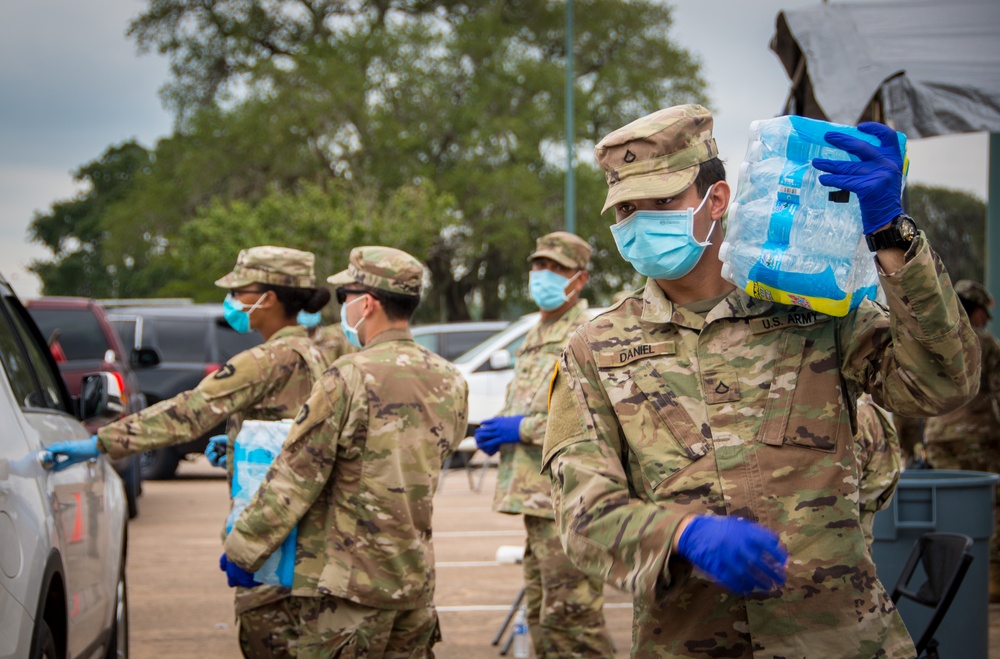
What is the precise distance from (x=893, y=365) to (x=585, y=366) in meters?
0.65

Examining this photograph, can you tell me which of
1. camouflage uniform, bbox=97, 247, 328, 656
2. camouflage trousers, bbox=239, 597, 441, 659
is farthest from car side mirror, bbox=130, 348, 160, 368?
camouflage trousers, bbox=239, 597, 441, 659

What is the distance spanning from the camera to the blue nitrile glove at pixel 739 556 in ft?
6.57

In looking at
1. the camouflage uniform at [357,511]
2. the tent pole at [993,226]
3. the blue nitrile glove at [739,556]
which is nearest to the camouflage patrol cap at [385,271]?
the camouflage uniform at [357,511]

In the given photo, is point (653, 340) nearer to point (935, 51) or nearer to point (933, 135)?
point (933, 135)

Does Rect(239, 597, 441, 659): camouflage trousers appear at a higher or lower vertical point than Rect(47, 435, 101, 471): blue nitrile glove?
lower

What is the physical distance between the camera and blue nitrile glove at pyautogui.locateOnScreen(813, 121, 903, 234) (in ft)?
7.19

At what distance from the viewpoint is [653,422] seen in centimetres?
246

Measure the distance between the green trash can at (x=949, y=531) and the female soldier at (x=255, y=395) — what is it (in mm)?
2486

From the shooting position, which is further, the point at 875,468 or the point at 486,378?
the point at 486,378

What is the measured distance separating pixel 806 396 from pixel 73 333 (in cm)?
961

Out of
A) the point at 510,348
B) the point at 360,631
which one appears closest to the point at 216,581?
the point at 360,631

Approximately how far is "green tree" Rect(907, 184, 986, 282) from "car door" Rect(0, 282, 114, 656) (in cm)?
808

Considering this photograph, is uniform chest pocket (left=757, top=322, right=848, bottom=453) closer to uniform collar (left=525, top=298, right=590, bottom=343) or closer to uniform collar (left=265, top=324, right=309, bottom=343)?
uniform collar (left=265, top=324, right=309, bottom=343)

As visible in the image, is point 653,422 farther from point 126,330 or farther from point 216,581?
point 126,330
